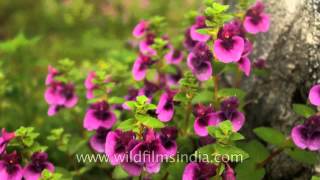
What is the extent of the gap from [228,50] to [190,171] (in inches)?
18.1

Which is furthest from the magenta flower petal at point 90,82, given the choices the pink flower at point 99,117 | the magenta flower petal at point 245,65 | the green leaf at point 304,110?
the green leaf at point 304,110

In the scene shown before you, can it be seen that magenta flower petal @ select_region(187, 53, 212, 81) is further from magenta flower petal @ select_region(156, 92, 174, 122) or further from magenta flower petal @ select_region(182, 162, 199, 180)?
magenta flower petal @ select_region(182, 162, 199, 180)

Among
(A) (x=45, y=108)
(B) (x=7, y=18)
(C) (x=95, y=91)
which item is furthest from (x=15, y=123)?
(B) (x=7, y=18)

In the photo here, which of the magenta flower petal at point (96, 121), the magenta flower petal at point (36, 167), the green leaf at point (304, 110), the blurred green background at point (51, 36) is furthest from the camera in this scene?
the blurred green background at point (51, 36)

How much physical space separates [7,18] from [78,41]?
1.14m

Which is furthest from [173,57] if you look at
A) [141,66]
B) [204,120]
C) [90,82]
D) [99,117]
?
[204,120]

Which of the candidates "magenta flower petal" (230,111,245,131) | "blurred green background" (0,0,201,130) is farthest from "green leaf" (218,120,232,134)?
"blurred green background" (0,0,201,130)

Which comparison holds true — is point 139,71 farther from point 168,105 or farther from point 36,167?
point 36,167

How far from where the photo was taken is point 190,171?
6.20ft

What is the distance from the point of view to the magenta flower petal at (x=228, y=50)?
1.91 meters

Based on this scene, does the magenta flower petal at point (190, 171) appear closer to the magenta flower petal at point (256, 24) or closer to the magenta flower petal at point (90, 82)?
the magenta flower petal at point (256, 24)

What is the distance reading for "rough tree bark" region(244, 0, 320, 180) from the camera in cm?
219

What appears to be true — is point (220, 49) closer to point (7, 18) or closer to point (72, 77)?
point (72, 77)

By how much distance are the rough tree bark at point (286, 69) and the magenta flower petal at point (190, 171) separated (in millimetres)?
599
